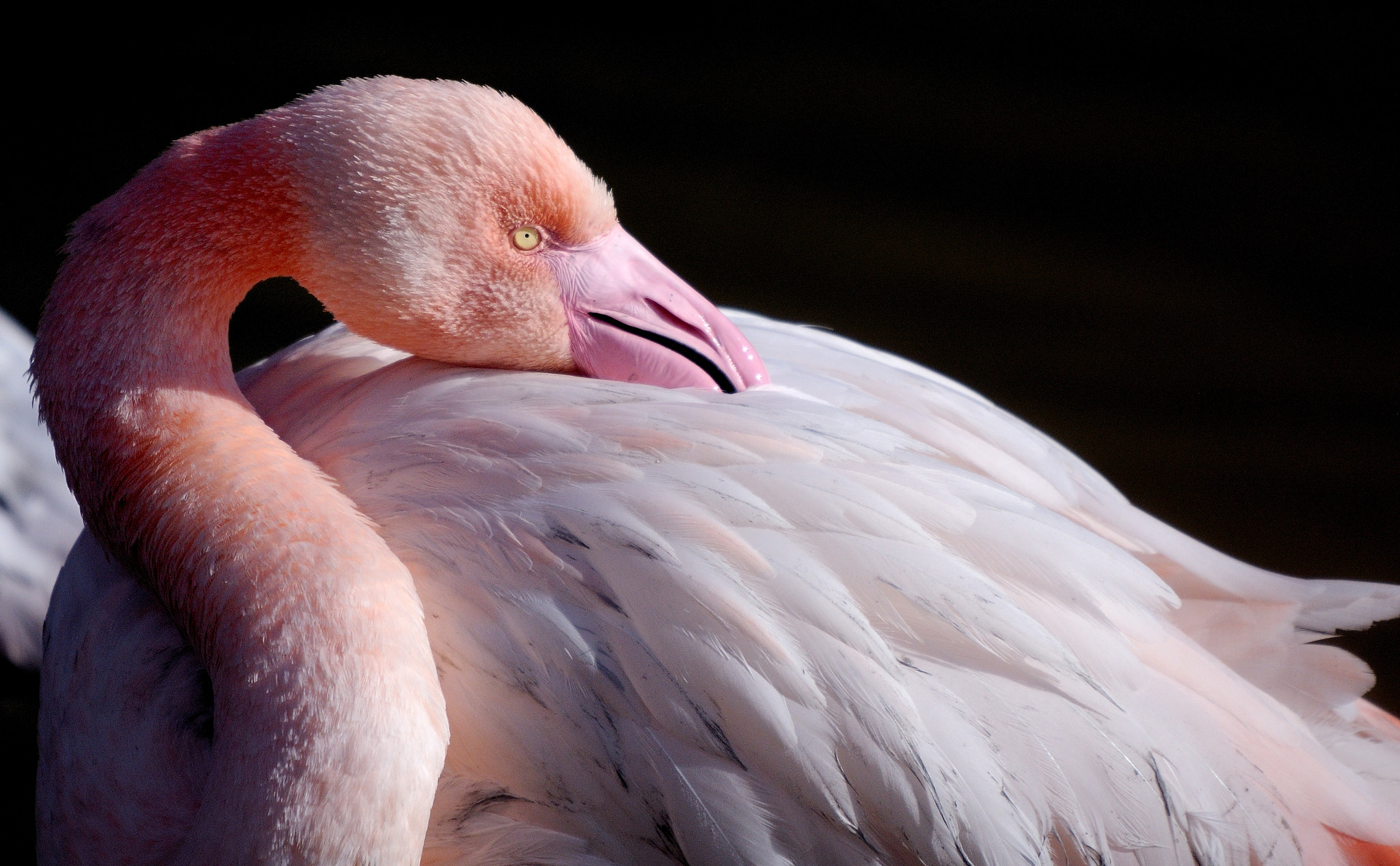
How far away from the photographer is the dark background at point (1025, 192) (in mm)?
2951

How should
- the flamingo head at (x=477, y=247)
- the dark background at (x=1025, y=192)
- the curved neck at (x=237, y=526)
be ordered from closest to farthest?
the curved neck at (x=237, y=526) < the flamingo head at (x=477, y=247) < the dark background at (x=1025, y=192)

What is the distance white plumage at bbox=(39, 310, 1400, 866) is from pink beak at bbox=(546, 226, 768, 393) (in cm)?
6

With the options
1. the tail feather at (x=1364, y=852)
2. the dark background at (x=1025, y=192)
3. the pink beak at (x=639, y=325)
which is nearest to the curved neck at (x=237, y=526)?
the pink beak at (x=639, y=325)

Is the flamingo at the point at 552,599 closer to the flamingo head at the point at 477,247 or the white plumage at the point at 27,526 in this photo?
the flamingo head at the point at 477,247

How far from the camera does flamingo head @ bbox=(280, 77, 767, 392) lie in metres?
1.27

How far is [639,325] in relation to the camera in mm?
1399

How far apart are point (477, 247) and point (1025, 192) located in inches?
106

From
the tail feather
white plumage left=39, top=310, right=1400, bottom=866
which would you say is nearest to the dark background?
the tail feather

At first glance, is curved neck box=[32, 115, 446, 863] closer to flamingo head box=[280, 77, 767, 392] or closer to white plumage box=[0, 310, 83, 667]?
flamingo head box=[280, 77, 767, 392]

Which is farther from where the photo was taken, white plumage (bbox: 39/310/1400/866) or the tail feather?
the tail feather

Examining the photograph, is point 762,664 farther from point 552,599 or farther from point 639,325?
point 639,325

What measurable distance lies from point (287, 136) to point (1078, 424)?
2.21m

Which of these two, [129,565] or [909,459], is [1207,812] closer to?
[909,459]

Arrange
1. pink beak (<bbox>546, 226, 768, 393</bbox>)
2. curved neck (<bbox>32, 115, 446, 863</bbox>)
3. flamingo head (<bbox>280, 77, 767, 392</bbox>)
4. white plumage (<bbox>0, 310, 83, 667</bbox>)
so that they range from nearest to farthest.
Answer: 1. curved neck (<bbox>32, 115, 446, 863</bbox>)
2. flamingo head (<bbox>280, 77, 767, 392</bbox>)
3. pink beak (<bbox>546, 226, 768, 393</bbox>)
4. white plumage (<bbox>0, 310, 83, 667</bbox>)
